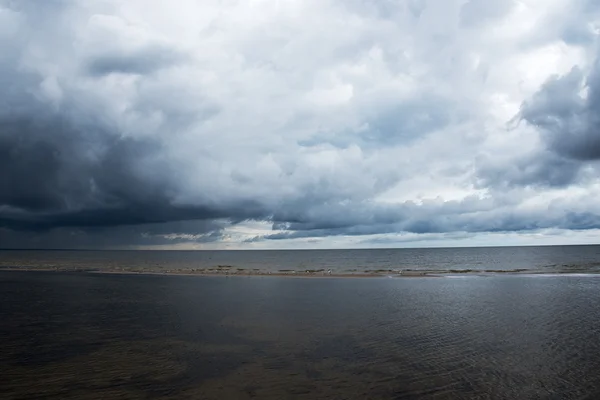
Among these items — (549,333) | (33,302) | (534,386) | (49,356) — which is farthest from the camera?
(33,302)

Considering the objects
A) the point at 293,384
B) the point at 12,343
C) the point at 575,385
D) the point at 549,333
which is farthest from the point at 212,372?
the point at 549,333

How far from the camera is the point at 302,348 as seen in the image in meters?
19.4

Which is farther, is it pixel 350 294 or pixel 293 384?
pixel 350 294

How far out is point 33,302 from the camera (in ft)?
111

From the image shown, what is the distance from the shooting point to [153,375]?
15.2 meters

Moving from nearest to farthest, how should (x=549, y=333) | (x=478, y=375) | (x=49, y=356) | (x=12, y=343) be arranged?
(x=478, y=375), (x=49, y=356), (x=12, y=343), (x=549, y=333)

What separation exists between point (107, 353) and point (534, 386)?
18.1m

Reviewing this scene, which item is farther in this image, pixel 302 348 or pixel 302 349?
pixel 302 348

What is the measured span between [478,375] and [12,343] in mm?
22352

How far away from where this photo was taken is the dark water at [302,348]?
1376 centimetres

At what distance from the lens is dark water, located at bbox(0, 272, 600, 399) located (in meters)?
13.8

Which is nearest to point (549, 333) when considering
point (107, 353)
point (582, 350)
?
point (582, 350)

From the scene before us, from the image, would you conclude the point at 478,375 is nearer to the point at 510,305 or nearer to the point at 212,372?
the point at 212,372

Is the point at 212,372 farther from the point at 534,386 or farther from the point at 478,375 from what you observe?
the point at 534,386
